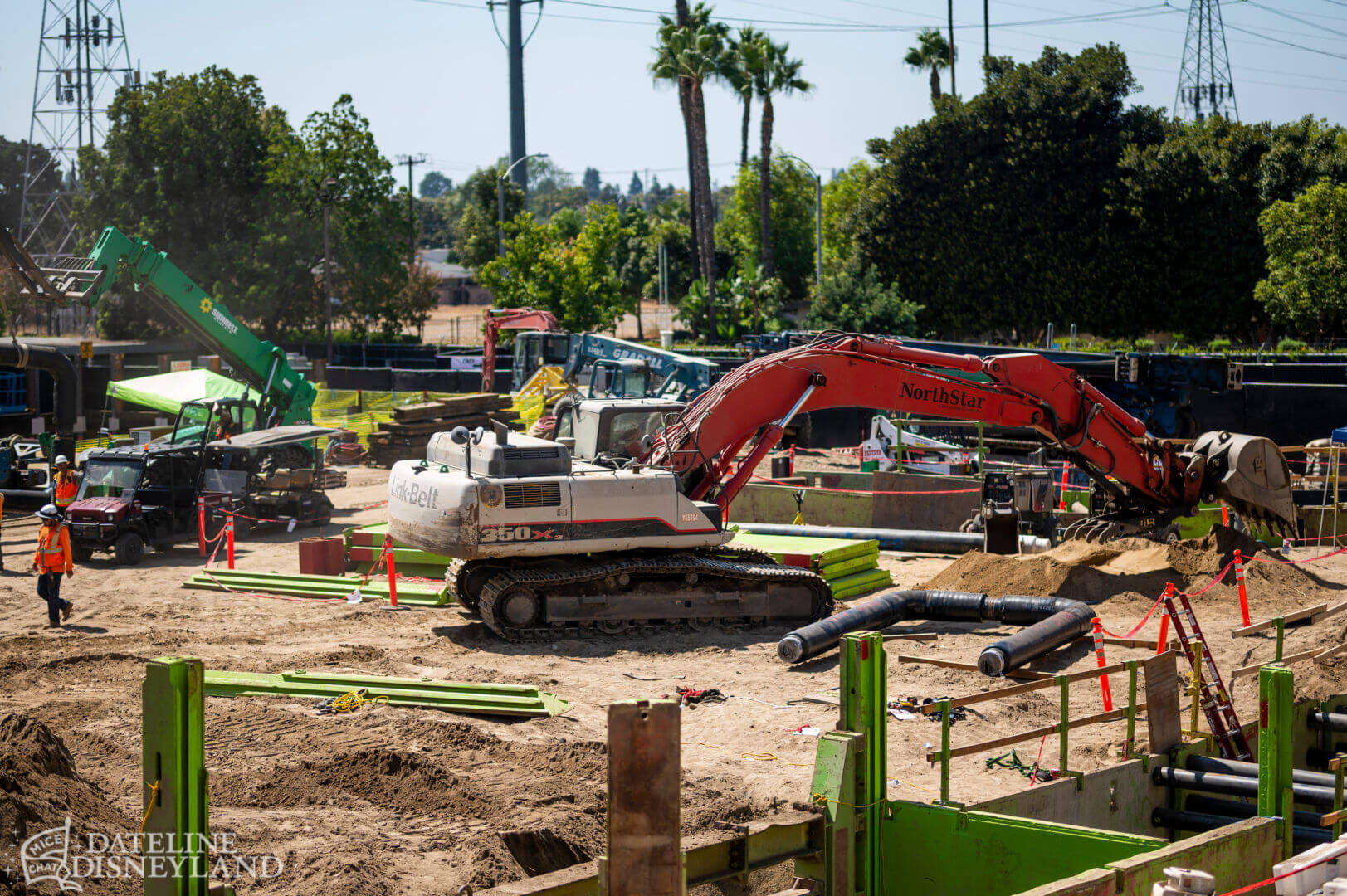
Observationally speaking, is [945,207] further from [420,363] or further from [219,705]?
[219,705]

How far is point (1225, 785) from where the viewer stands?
29.5ft

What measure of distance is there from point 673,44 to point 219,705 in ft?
145

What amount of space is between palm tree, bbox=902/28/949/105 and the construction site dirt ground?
49.3 meters

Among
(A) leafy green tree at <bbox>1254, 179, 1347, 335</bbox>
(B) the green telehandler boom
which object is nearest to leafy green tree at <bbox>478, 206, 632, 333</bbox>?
(B) the green telehandler boom

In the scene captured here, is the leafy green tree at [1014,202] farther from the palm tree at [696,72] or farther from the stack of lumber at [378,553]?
the stack of lumber at [378,553]

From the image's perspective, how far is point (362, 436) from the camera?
117ft

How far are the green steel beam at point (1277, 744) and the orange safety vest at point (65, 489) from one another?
1851 centimetres

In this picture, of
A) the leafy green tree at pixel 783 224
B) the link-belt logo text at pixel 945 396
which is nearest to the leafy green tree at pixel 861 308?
the leafy green tree at pixel 783 224

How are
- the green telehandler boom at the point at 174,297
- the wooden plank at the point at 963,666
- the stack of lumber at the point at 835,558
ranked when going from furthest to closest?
the green telehandler boom at the point at 174,297, the stack of lumber at the point at 835,558, the wooden plank at the point at 963,666

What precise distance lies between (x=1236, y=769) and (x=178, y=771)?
7.24m

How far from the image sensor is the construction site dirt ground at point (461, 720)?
328 inches

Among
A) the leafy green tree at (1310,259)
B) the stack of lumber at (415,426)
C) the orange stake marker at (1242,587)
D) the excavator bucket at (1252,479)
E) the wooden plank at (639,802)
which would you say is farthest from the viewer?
the leafy green tree at (1310,259)

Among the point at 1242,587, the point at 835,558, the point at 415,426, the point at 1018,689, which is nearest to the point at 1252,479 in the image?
the point at 1242,587

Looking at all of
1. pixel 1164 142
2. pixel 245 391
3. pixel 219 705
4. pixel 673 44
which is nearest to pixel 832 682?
pixel 219 705
